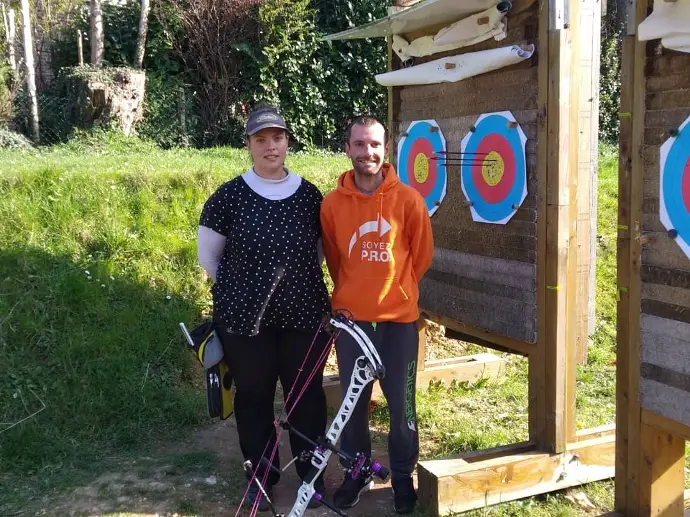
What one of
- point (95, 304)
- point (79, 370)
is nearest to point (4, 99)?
point (95, 304)

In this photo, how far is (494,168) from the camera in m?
3.34

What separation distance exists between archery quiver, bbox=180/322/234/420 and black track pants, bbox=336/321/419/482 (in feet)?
1.74

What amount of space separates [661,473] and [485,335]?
41.6 inches

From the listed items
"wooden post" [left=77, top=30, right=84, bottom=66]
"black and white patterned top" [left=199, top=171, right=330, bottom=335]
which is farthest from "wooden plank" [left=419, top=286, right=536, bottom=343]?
"wooden post" [left=77, top=30, right=84, bottom=66]

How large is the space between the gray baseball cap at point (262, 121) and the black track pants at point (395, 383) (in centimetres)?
91

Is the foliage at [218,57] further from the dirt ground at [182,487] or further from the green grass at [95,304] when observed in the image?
the dirt ground at [182,487]

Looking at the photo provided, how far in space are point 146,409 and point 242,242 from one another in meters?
1.64

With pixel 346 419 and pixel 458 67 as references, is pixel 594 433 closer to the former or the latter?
pixel 346 419

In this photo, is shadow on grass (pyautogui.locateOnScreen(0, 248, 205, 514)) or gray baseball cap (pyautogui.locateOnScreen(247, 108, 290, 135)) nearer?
gray baseball cap (pyautogui.locateOnScreen(247, 108, 290, 135))

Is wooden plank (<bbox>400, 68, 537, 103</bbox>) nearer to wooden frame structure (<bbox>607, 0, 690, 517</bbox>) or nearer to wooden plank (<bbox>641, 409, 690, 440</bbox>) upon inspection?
wooden frame structure (<bbox>607, 0, 690, 517</bbox>)

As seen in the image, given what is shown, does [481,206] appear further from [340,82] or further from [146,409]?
[340,82]

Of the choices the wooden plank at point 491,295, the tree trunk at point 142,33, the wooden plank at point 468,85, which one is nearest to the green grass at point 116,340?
the wooden plank at point 491,295

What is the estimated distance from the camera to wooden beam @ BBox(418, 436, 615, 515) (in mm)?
3021

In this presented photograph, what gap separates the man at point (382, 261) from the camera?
115 inches
